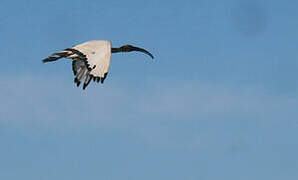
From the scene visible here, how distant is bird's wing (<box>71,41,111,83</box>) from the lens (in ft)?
89.9

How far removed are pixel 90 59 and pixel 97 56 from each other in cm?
34

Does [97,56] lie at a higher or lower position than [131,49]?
lower

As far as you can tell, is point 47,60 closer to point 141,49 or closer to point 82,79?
point 82,79

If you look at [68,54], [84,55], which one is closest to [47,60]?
[68,54]

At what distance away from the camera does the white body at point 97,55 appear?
27.5 m

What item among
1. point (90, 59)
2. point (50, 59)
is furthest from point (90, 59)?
point (50, 59)

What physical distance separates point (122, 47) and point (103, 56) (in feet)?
27.8

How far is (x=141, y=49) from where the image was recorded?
128 ft

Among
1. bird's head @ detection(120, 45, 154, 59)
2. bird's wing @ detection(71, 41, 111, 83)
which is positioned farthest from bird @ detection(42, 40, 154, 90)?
bird's head @ detection(120, 45, 154, 59)

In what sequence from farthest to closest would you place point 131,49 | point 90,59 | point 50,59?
point 131,49, point 50,59, point 90,59

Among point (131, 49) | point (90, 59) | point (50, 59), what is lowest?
point (90, 59)

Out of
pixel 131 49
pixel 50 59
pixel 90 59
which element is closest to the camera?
pixel 90 59

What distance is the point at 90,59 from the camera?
1113 inches

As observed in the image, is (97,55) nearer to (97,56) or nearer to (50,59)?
(97,56)
